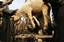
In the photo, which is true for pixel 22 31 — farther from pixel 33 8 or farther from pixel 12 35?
pixel 33 8

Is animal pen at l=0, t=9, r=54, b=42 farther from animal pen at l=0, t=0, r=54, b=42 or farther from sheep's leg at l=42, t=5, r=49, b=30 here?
sheep's leg at l=42, t=5, r=49, b=30

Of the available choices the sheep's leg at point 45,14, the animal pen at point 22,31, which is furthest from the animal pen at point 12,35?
the sheep's leg at point 45,14

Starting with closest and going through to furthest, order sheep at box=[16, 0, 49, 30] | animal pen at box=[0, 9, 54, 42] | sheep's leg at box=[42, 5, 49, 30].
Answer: animal pen at box=[0, 9, 54, 42] < sheep's leg at box=[42, 5, 49, 30] < sheep at box=[16, 0, 49, 30]

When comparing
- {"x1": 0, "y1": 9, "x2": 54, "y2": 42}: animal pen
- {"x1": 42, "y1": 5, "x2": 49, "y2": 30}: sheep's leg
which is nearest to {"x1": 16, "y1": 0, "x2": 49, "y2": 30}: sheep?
{"x1": 42, "y1": 5, "x2": 49, "y2": 30}: sheep's leg

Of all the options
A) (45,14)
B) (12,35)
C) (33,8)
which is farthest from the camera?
(33,8)

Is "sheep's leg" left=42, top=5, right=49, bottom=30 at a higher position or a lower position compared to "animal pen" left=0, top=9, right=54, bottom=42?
higher

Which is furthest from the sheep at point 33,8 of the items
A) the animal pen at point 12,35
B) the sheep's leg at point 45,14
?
the animal pen at point 12,35

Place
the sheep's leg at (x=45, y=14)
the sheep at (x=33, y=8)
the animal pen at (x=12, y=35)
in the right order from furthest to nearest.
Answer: the sheep at (x=33, y=8) → the sheep's leg at (x=45, y=14) → the animal pen at (x=12, y=35)

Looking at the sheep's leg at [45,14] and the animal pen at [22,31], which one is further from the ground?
the sheep's leg at [45,14]

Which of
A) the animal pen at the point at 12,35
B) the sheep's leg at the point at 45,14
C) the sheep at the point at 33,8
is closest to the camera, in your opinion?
the animal pen at the point at 12,35

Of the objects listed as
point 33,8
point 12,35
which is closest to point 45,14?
point 33,8

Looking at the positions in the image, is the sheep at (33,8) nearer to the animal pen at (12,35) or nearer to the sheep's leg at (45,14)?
the sheep's leg at (45,14)

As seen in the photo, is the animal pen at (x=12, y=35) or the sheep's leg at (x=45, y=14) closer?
the animal pen at (x=12, y=35)

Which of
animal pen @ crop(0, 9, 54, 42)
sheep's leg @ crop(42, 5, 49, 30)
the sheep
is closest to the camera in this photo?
animal pen @ crop(0, 9, 54, 42)
